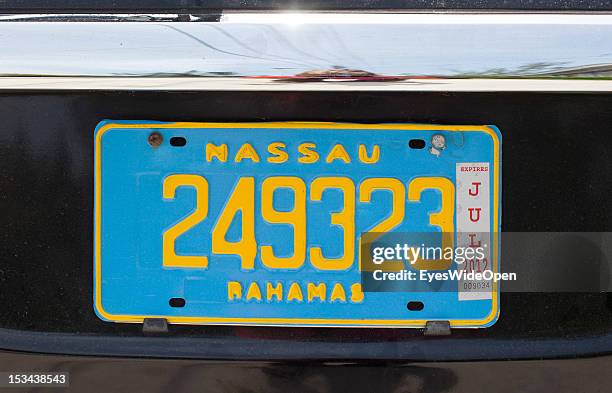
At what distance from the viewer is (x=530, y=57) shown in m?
1.39

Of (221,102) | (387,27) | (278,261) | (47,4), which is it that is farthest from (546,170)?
(47,4)

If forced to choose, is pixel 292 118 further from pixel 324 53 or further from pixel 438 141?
pixel 438 141

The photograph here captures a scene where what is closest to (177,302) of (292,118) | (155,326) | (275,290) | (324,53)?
(155,326)

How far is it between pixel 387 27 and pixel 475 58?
18 centimetres

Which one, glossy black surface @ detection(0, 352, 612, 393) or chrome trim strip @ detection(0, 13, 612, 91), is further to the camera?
glossy black surface @ detection(0, 352, 612, 393)

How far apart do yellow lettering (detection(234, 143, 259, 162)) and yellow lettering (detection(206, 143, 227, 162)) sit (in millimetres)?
30

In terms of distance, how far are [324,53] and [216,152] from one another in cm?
32

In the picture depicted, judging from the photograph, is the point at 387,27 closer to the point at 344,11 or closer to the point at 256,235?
the point at 344,11

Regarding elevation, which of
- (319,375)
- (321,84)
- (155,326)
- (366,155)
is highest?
(321,84)

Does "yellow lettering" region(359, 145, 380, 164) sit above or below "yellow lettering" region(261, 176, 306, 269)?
above

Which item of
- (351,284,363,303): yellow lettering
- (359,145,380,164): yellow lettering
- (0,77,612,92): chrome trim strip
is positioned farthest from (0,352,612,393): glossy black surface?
(0,77,612,92): chrome trim strip

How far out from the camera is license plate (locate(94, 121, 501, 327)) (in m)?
1.52

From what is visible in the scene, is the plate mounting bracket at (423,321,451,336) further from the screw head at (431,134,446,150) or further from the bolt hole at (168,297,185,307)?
the bolt hole at (168,297,185,307)

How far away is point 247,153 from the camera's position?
152cm
